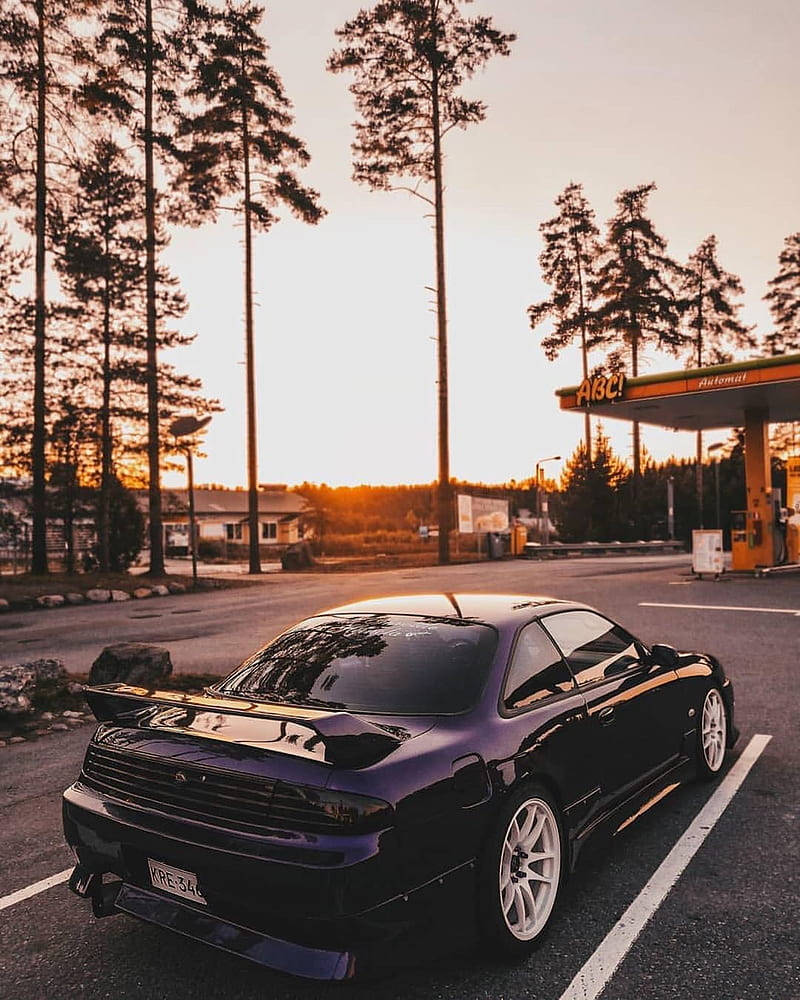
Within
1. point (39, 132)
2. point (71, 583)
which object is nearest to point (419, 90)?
point (39, 132)

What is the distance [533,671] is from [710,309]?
50.1 m

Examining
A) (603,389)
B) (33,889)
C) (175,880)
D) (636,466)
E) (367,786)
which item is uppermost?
(603,389)

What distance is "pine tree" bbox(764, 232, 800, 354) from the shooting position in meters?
48.5

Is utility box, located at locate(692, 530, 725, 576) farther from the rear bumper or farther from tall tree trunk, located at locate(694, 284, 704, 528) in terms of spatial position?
tall tree trunk, located at locate(694, 284, 704, 528)

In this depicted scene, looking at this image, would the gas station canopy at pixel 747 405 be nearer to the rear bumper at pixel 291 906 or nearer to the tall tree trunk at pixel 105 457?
the tall tree trunk at pixel 105 457

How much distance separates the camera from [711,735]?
5.37 metres

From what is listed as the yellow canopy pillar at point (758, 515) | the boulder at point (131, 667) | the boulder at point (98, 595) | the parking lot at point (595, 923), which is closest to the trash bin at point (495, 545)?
the yellow canopy pillar at point (758, 515)

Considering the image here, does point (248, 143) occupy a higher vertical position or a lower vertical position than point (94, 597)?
higher

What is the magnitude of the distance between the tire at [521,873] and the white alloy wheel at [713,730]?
2.22 metres

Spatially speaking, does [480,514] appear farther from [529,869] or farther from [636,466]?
[529,869]

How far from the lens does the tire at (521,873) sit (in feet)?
9.81

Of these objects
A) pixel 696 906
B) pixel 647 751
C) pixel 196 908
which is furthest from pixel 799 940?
pixel 196 908

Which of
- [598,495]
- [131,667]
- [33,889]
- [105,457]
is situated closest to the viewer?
[33,889]

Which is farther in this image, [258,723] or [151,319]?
[151,319]
